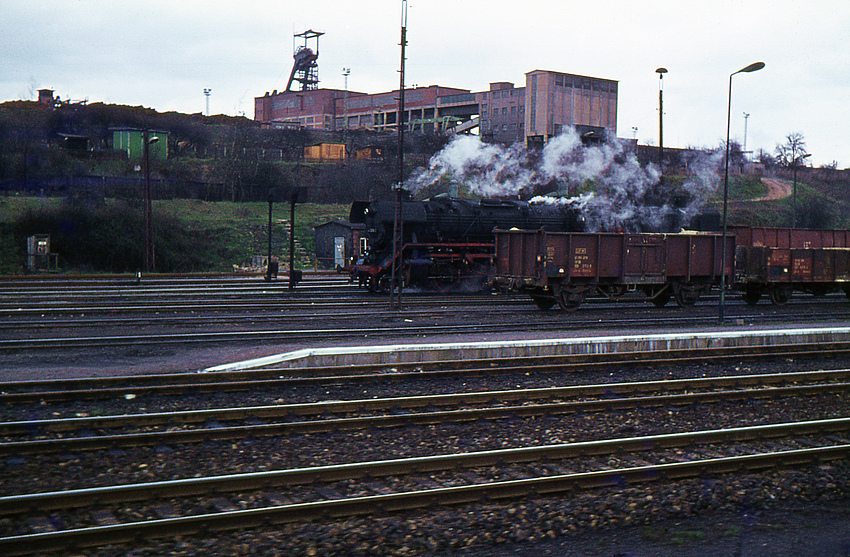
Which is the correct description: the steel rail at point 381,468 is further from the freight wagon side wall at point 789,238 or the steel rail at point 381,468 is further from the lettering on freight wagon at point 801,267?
the freight wagon side wall at point 789,238

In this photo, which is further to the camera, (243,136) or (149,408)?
(243,136)

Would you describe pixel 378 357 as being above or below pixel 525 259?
below

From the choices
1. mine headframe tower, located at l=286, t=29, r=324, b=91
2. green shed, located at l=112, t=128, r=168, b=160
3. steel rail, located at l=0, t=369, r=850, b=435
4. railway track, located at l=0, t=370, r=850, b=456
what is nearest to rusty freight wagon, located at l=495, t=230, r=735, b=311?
steel rail, located at l=0, t=369, r=850, b=435

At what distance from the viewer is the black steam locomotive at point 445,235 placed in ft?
86.1

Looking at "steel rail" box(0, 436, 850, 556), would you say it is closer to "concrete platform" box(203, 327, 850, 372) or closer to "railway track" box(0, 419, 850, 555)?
"railway track" box(0, 419, 850, 555)

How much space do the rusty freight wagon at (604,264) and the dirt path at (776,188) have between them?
4790 centimetres

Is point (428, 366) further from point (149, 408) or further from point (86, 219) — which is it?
point (86, 219)

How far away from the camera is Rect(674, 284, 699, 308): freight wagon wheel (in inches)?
930

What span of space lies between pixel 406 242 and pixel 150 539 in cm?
2142

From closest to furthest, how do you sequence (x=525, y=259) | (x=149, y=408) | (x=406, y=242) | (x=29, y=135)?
(x=149, y=408) → (x=525, y=259) → (x=406, y=242) → (x=29, y=135)

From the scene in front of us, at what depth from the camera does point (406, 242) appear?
2633 cm

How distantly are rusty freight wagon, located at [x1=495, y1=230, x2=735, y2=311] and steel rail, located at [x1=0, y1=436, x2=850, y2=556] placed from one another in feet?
45.2

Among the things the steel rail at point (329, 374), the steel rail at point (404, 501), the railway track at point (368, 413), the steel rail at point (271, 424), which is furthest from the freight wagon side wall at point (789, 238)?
the steel rail at point (404, 501)

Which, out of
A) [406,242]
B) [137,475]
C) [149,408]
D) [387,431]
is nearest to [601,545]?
[387,431]
